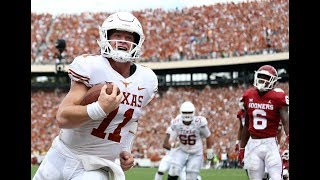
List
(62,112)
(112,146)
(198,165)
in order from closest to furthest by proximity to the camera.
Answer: (62,112)
(112,146)
(198,165)

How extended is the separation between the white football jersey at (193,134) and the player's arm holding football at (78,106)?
8.01m

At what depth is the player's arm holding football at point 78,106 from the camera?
157 inches

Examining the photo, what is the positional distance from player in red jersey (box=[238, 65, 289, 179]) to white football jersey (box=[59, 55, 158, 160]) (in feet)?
12.9

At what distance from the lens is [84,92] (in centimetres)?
428

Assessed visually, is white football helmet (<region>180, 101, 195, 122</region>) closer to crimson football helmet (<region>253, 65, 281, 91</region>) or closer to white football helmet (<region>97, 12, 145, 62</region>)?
crimson football helmet (<region>253, 65, 281, 91</region>)

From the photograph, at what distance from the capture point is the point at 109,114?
437 cm

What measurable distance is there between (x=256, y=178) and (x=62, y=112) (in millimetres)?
4659

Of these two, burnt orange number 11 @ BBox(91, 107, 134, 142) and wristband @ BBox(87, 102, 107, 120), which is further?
burnt orange number 11 @ BBox(91, 107, 134, 142)

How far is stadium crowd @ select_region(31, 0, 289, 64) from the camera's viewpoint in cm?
3166

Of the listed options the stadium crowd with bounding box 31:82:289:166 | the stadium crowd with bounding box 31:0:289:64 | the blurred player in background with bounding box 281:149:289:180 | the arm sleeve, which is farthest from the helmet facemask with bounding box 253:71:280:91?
the stadium crowd with bounding box 31:0:289:64
